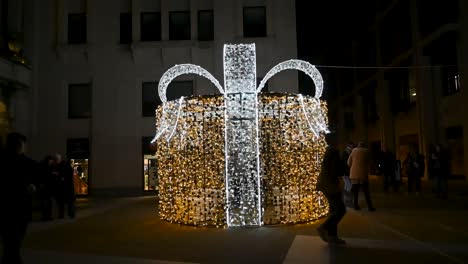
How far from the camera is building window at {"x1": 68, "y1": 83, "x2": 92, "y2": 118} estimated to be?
2166 centimetres

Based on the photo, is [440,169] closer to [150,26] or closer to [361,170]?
[361,170]

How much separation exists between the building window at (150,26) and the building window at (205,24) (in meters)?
2.08

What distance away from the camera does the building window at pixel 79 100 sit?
853 inches

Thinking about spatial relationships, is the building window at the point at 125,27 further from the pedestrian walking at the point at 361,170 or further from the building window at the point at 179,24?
the pedestrian walking at the point at 361,170

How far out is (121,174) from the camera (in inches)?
830

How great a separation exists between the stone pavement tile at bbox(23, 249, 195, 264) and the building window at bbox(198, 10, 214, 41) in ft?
52.7

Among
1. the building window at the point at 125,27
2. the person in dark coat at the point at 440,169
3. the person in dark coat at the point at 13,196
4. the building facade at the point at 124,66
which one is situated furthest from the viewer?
the building window at the point at 125,27

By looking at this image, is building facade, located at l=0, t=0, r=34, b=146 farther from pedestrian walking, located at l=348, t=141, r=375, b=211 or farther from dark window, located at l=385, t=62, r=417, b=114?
dark window, located at l=385, t=62, r=417, b=114

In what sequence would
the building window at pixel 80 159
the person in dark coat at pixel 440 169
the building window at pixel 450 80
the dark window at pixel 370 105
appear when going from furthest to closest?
1. the dark window at pixel 370 105
2. the building window at pixel 450 80
3. the building window at pixel 80 159
4. the person in dark coat at pixel 440 169

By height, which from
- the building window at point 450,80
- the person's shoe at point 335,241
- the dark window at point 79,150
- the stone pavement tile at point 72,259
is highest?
the building window at point 450,80

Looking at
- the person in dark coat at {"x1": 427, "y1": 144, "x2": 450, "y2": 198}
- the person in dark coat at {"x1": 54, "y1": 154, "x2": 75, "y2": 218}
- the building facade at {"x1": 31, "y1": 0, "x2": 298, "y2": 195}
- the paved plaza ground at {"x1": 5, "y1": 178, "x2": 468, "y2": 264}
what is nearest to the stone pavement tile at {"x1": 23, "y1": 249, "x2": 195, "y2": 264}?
the paved plaza ground at {"x1": 5, "y1": 178, "x2": 468, "y2": 264}

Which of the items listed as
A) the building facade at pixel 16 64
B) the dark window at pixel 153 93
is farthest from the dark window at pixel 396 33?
the building facade at pixel 16 64

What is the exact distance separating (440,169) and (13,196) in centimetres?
1335

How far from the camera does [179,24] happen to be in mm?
21859
